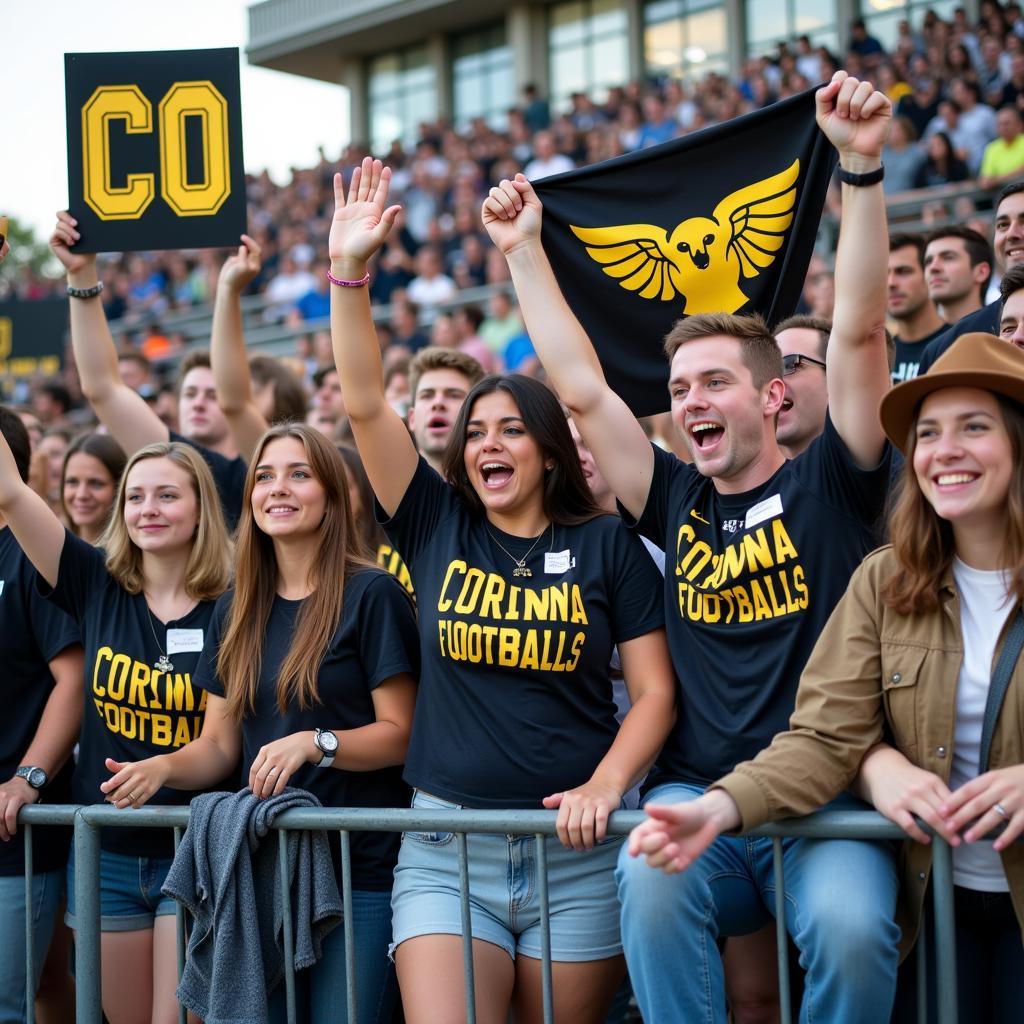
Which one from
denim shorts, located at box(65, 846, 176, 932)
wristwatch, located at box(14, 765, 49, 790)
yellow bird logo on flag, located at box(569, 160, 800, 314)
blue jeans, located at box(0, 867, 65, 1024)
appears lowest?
blue jeans, located at box(0, 867, 65, 1024)

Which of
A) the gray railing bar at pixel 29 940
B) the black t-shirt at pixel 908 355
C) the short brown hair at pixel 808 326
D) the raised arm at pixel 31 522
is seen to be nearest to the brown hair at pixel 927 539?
the short brown hair at pixel 808 326

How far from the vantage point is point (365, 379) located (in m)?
3.58

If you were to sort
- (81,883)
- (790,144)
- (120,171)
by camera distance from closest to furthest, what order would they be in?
(81,883), (790,144), (120,171)

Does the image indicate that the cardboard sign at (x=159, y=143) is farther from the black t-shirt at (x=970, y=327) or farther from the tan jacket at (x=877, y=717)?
the tan jacket at (x=877, y=717)

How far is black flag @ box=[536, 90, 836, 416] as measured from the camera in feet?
12.7

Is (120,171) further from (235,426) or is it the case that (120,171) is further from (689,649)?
(689,649)

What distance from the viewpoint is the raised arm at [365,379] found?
359 cm

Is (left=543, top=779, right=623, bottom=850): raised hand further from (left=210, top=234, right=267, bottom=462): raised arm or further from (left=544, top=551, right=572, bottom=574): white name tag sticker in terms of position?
(left=210, top=234, right=267, bottom=462): raised arm

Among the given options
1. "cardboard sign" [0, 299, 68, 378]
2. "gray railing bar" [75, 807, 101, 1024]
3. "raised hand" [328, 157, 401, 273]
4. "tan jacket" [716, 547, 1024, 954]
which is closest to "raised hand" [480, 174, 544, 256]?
"raised hand" [328, 157, 401, 273]

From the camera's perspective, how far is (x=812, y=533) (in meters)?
3.16

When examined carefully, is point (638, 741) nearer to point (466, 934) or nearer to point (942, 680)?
point (466, 934)

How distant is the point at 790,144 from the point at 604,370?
2.94ft

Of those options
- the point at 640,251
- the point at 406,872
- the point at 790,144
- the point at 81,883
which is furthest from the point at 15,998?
the point at 790,144

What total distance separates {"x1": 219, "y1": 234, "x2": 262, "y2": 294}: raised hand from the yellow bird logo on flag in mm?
1477
